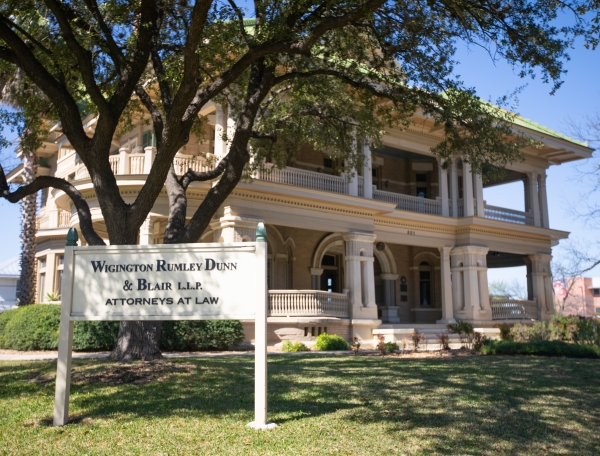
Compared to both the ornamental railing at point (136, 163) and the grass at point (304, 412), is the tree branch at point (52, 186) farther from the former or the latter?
the ornamental railing at point (136, 163)

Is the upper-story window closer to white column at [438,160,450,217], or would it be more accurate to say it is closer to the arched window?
white column at [438,160,450,217]

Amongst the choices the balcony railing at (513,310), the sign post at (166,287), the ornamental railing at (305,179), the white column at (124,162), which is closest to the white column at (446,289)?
the balcony railing at (513,310)

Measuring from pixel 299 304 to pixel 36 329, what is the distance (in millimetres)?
8681

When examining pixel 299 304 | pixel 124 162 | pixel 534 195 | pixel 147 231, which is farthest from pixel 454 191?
pixel 124 162

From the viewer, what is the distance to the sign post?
672 cm

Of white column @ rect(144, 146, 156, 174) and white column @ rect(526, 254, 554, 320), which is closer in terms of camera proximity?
white column @ rect(144, 146, 156, 174)

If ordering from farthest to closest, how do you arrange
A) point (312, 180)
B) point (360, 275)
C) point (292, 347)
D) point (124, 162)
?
point (360, 275), point (312, 180), point (124, 162), point (292, 347)

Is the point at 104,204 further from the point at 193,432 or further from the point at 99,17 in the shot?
the point at 193,432

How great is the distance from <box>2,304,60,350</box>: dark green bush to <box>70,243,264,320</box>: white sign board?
524 inches

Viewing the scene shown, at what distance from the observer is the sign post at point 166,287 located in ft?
22.0

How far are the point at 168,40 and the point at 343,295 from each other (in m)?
12.1

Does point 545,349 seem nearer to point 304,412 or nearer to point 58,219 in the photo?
point 304,412

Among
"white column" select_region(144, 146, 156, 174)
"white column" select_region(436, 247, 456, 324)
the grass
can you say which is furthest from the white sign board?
"white column" select_region(436, 247, 456, 324)

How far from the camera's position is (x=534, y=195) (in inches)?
1202
